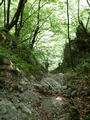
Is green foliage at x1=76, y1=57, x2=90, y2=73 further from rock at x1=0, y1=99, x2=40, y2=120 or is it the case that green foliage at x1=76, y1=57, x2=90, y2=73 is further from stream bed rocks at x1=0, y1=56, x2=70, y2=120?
rock at x1=0, y1=99, x2=40, y2=120

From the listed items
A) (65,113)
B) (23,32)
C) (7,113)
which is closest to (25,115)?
(7,113)

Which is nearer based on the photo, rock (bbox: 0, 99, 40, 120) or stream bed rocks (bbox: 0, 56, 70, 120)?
rock (bbox: 0, 99, 40, 120)

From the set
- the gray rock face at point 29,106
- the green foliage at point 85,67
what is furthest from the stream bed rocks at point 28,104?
the green foliage at point 85,67

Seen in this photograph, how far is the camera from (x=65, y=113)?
4.56 m

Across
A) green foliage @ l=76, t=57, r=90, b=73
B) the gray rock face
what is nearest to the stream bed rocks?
the gray rock face

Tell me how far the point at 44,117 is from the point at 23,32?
8.93 m

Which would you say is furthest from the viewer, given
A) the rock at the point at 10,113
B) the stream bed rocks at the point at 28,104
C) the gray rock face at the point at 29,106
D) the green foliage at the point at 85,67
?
the green foliage at the point at 85,67

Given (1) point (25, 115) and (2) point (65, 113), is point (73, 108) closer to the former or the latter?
(2) point (65, 113)

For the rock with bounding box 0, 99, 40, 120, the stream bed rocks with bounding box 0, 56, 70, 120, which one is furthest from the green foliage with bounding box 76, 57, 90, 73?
the rock with bounding box 0, 99, 40, 120

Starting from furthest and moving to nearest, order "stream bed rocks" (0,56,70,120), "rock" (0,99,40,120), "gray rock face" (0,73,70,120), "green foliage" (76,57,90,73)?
"green foliage" (76,57,90,73)
"stream bed rocks" (0,56,70,120)
"gray rock face" (0,73,70,120)
"rock" (0,99,40,120)

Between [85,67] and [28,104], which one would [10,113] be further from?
[85,67]

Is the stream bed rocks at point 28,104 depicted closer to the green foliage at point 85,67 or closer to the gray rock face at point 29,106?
the gray rock face at point 29,106

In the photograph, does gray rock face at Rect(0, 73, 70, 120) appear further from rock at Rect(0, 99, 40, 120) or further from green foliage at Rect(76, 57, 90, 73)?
green foliage at Rect(76, 57, 90, 73)

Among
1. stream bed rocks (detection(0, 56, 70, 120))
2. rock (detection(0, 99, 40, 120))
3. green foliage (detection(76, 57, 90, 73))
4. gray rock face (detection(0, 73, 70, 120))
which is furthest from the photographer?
green foliage (detection(76, 57, 90, 73))
